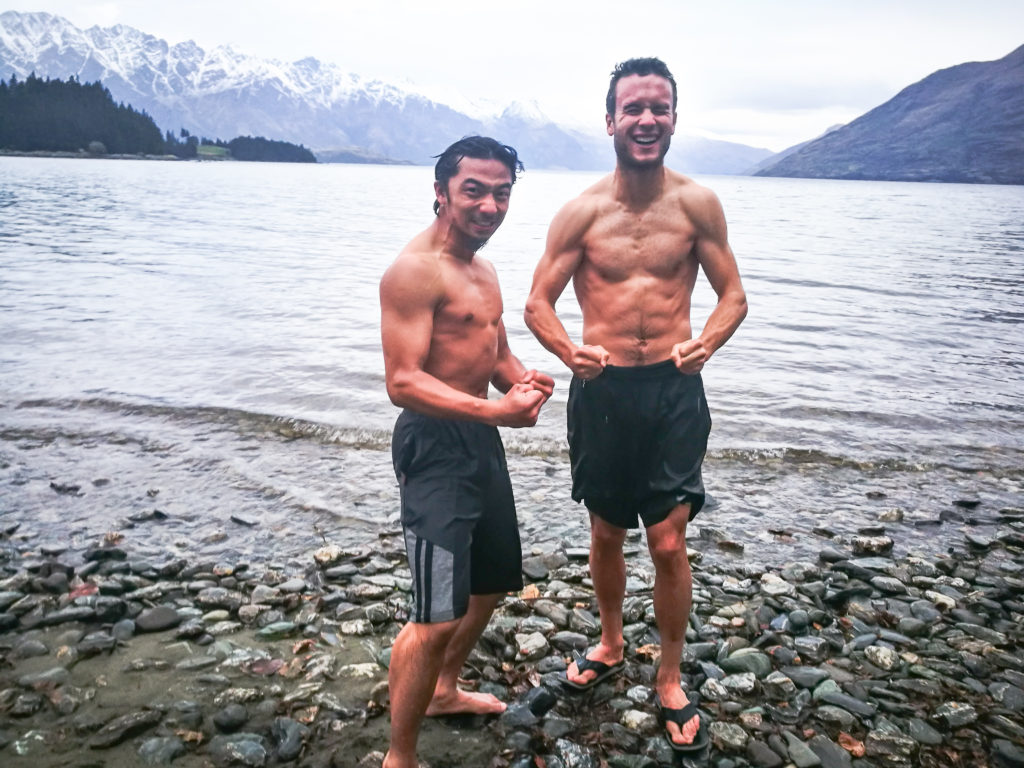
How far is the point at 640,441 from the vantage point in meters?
4.57

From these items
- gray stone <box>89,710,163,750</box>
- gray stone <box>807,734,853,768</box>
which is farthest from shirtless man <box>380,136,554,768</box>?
gray stone <box>807,734,853,768</box>

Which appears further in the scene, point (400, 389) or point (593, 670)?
point (593, 670)

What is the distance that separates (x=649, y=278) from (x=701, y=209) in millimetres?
508

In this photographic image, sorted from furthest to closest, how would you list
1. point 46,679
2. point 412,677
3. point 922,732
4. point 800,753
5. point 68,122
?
point 68,122, point 46,679, point 922,732, point 800,753, point 412,677

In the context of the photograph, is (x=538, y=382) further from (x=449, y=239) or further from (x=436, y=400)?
(x=449, y=239)

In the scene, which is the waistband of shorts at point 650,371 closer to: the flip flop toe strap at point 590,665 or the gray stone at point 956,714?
the flip flop toe strap at point 590,665

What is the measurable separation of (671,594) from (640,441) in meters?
0.91

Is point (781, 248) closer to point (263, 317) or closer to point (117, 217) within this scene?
point (263, 317)

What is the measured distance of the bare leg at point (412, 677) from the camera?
3641mm

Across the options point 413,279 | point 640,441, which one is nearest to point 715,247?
point 640,441

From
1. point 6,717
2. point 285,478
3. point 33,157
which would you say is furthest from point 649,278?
point 33,157

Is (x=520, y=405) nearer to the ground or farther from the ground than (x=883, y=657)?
farther from the ground

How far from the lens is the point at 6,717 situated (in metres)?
4.19

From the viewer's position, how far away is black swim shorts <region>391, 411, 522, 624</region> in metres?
3.67
